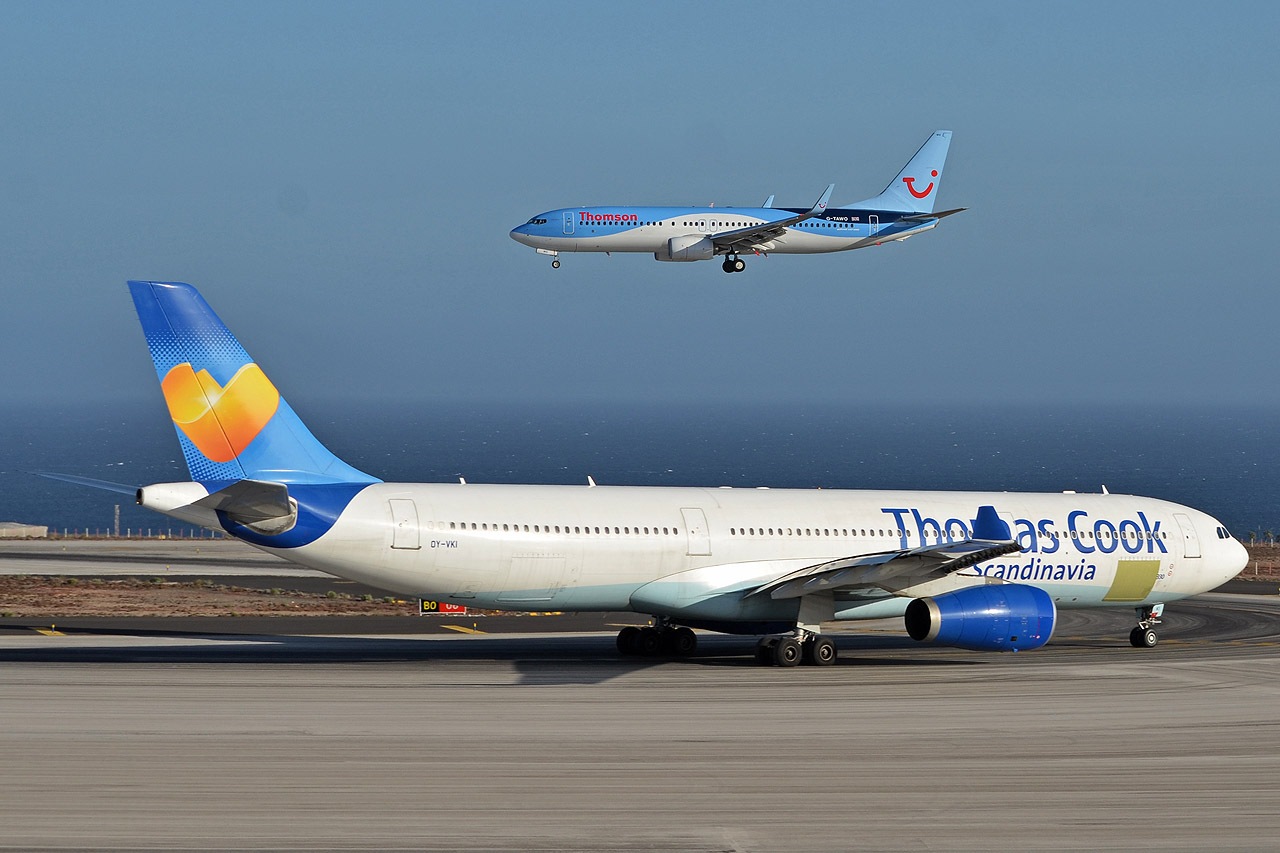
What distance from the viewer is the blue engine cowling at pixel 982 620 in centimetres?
2745

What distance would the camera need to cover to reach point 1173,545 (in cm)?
3350

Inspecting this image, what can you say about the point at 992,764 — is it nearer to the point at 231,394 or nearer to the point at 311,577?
the point at 231,394

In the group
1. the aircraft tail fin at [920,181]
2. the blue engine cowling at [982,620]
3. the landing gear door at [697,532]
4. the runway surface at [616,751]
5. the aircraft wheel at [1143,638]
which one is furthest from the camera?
the aircraft tail fin at [920,181]

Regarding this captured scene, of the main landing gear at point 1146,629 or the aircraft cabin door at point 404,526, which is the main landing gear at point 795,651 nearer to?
the aircraft cabin door at point 404,526

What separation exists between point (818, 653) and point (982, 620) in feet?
10.9

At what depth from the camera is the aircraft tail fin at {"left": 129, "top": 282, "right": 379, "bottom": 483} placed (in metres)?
25.0

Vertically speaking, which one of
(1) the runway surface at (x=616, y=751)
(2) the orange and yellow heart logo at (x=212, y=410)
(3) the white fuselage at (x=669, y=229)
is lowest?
(1) the runway surface at (x=616, y=751)

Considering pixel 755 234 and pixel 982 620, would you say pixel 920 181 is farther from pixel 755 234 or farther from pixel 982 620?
pixel 982 620

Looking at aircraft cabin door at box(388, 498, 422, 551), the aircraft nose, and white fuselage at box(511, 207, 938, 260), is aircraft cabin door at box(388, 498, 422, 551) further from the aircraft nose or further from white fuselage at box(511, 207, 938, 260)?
the aircraft nose

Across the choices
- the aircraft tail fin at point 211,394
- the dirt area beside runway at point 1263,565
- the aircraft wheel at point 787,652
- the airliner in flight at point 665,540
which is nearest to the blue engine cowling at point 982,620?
the airliner in flight at point 665,540

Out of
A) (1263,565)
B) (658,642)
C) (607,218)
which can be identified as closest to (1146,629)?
(658,642)

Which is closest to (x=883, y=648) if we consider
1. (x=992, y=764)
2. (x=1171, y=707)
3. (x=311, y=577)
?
(x=1171, y=707)

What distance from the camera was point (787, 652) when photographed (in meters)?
28.2

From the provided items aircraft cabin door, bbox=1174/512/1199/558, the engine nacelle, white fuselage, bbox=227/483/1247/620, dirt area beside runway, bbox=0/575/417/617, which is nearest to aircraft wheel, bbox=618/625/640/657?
white fuselage, bbox=227/483/1247/620
